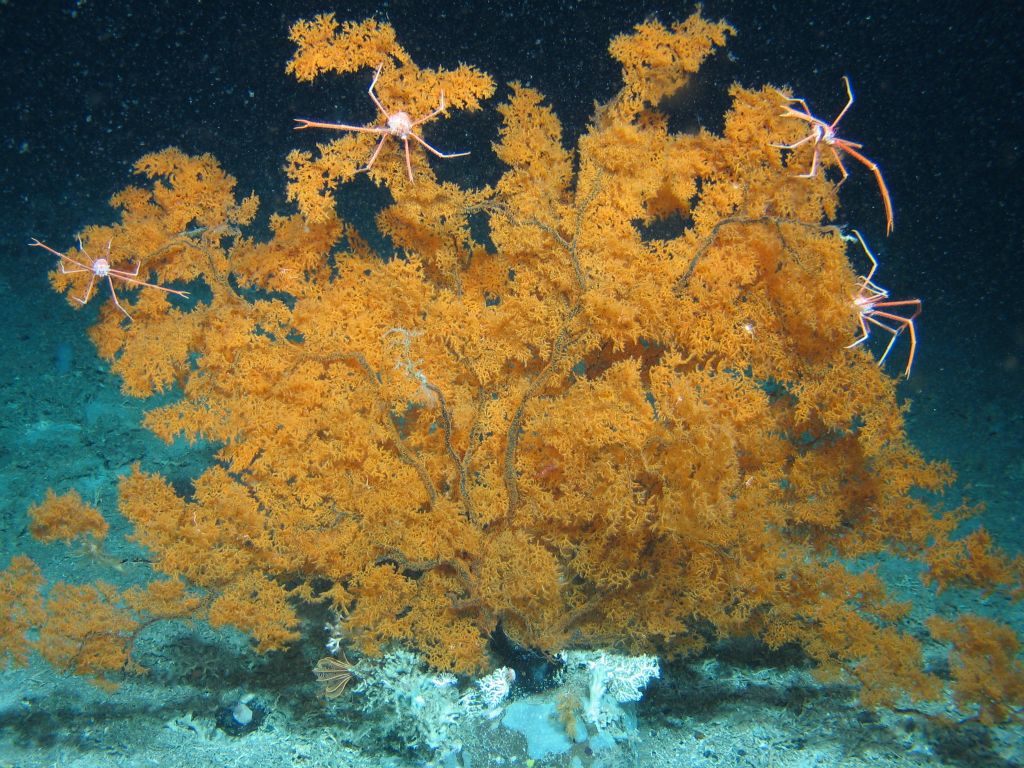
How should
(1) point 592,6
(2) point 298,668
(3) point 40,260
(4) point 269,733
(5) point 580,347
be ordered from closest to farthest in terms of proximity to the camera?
(5) point 580,347 → (4) point 269,733 → (2) point 298,668 → (1) point 592,6 → (3) point 40,260

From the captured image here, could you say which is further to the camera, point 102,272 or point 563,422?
point 102,272

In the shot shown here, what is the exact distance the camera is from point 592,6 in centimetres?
556

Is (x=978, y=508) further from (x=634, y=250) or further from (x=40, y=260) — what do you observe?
(x=40, y=260)

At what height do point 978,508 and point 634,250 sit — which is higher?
point 634,250

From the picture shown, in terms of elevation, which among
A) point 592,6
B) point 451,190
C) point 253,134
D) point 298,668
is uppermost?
point 592,6

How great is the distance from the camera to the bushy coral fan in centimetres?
269

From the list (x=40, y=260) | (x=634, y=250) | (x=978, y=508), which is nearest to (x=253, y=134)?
(x=40, y=260)

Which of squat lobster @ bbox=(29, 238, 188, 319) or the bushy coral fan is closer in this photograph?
the bushy coral fan

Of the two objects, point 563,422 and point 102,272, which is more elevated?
point 102,272

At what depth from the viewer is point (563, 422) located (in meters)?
2.65

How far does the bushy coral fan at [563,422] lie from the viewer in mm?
2693

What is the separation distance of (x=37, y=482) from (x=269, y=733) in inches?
182

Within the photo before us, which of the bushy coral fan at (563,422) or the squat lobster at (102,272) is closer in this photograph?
the bushy coral fan at (563,422)

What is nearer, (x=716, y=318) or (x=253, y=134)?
(x=716, y=318)
